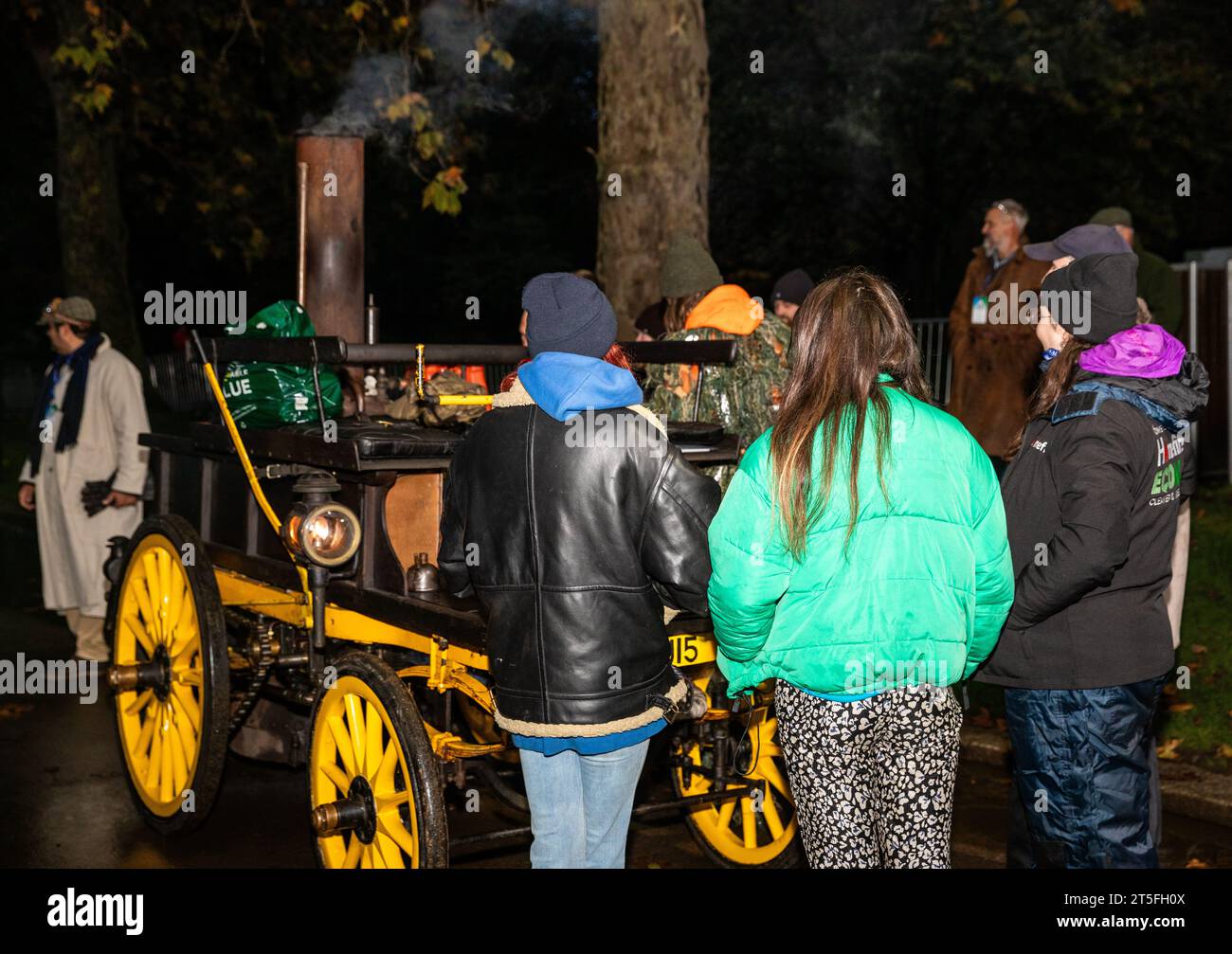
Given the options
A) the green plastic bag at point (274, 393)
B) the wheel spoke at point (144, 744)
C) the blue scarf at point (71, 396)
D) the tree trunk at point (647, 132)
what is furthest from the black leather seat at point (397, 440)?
the blue scarf at point (71, 396)

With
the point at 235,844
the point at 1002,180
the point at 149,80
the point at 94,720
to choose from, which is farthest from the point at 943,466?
the point at 1002,180

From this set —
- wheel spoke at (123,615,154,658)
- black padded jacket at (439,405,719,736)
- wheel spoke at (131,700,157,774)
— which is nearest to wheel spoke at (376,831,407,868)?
black padded jacket at (439,405,719,736)

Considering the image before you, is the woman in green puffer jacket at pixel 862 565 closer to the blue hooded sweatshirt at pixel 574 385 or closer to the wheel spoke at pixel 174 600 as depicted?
the blue hooded sweatshirt at pixel 574 385

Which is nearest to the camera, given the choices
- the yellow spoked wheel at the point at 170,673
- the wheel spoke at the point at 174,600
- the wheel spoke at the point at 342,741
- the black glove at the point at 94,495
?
the wheel spoke at the point at 342,741

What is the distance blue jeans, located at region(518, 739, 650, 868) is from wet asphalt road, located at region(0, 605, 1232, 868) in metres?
0.88

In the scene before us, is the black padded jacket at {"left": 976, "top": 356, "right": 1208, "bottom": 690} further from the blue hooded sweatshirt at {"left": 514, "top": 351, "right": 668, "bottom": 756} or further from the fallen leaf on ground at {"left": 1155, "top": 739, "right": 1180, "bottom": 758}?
the fallen leaf on ground at {"left": 1155, "top": 739, "right": 1180, "bottom": 758}

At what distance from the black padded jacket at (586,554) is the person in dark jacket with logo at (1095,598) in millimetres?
877

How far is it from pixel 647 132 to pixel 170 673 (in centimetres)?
429

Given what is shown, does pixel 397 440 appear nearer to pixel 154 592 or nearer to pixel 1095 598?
pixel 154 592

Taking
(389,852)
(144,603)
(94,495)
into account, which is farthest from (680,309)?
(94,495)

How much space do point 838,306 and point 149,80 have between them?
1511 cm

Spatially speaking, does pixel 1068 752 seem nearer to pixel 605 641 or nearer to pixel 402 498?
pixel 605 641

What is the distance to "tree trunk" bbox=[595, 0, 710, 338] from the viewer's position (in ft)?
27.4

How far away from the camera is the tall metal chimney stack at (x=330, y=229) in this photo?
6668 millimetres
